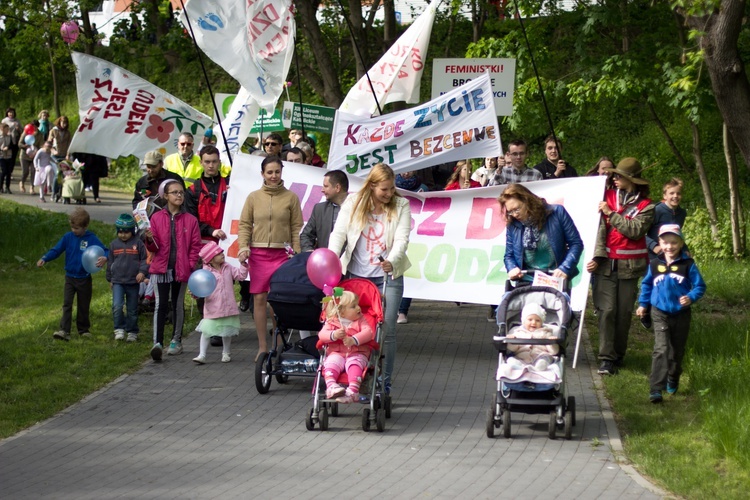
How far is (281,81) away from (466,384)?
4585mm

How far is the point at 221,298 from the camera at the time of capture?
35.4 ft

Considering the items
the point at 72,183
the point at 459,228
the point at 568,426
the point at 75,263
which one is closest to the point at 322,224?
the point at 459,228

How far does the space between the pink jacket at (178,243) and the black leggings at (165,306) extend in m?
0.16

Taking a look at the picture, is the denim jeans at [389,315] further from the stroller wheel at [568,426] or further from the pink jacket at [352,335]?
the stroller wheel at [568,426]

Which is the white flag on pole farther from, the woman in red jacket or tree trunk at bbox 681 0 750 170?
the woman in red jacket

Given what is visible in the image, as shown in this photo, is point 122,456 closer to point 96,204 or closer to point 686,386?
point 686,386

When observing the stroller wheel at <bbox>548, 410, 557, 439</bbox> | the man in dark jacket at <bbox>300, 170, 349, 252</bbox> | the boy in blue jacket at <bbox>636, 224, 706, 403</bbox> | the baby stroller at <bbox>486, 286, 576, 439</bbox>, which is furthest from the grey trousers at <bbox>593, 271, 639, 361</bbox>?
the man in dark jacket at <bbox>300, 170, 349, 252</bbox>

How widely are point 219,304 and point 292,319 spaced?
155 cm

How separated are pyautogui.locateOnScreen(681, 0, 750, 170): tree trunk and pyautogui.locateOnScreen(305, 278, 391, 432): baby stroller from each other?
5.10m

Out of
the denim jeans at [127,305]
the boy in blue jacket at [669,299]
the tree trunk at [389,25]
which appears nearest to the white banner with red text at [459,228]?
the denim jeans at [127,305]

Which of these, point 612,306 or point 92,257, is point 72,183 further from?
point 612,306

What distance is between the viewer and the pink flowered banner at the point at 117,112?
1377 centimetres

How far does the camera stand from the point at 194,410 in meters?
9.20

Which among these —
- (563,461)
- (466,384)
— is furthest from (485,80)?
(563,461)
